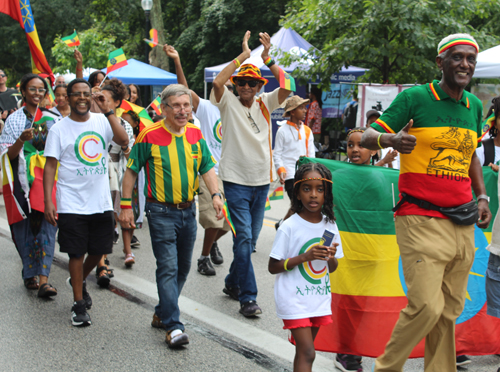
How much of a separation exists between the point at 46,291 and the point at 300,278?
3158mm

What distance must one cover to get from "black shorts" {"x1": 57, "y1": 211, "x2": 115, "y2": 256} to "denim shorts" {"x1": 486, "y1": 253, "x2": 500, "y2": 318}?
10.4 ft

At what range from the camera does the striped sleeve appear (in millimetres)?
3379

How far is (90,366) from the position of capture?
4.00 meters

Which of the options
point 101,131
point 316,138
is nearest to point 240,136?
point 101,131

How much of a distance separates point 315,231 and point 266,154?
2010 millimetres

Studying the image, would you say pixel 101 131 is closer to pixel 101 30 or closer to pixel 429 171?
pixel 429 171

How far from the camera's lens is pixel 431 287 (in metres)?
3.27

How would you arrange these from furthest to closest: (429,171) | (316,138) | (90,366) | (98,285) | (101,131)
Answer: (316,138) → (98,285) → (101,131) → (90,366) → (429,171)

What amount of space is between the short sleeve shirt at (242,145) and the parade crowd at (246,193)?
1 centimetres

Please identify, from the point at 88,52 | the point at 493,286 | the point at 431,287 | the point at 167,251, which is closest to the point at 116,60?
the point at 167,251

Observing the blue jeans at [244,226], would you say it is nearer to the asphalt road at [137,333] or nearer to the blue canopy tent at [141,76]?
the asphalt road at [137,333]

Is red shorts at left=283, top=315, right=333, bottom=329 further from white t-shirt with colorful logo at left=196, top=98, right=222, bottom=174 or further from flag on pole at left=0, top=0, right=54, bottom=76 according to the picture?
flag on pole at left=0, top=0, right=54, bottom=76

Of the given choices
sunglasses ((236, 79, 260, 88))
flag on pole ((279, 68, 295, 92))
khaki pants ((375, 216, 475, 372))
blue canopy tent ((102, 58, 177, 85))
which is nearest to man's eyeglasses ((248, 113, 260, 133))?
sunglasses ((236, 79, 260, 88))

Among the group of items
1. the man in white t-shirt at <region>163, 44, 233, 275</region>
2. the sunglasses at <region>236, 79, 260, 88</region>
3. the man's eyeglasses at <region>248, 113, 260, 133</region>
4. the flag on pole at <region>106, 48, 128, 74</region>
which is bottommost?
the man in white t-shirt at <region>163, 44, 233, 275</region>
